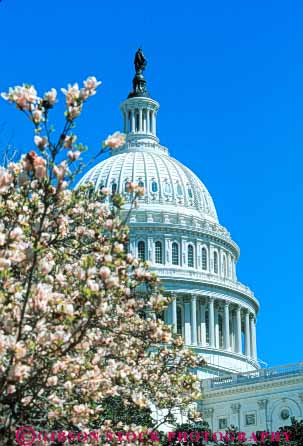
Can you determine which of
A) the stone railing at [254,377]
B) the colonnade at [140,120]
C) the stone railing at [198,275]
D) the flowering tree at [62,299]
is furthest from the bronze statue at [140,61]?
the flowering tree at [62,299]

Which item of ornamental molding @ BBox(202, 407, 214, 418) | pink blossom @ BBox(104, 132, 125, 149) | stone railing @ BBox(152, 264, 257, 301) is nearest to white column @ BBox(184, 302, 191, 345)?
stone railing @ BBox(152, 264, 257, 301)

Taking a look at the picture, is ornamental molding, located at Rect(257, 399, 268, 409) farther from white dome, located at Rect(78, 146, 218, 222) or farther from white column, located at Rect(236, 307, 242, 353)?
white dome, located at Rect(78, 146, 218, 222)

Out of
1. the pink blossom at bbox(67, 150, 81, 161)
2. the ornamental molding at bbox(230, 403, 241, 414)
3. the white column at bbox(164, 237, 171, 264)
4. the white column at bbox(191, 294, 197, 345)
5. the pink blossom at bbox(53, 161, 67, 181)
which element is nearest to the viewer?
the pink blossom at bbox(53, 161, 67, 181)

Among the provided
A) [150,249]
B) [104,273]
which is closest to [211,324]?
[150,249]

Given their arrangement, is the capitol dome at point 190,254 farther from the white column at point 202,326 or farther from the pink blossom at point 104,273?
the pink blossom at point 104,273

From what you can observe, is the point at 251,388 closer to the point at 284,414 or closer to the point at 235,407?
the point at 235,407

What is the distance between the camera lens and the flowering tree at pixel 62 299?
1411cm

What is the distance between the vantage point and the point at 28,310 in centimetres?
1484

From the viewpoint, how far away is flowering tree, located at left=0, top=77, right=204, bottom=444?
14.1 meters

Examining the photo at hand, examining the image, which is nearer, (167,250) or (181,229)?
(167,250)

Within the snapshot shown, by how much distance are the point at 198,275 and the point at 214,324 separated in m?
6.40

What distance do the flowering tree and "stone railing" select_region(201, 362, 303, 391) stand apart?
6606 centimetres

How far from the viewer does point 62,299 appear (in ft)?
50.7

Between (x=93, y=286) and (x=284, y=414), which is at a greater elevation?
(x=284, y=414)
